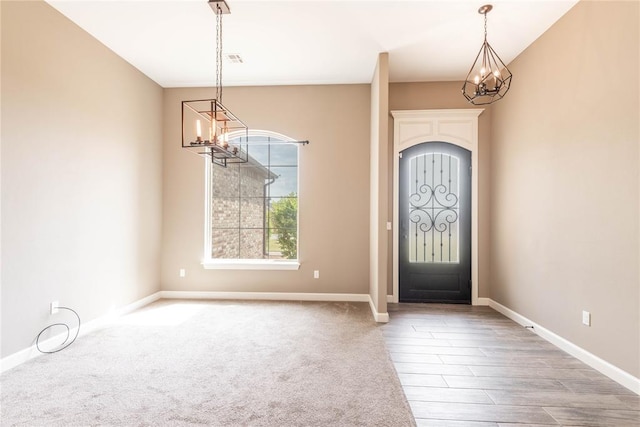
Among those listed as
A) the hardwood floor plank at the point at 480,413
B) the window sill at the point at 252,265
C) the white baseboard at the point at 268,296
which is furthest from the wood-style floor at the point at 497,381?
the window sill at the point at 252,265

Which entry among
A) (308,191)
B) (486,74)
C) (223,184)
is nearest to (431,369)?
(308,191)

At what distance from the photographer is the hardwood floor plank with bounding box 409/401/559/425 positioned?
190 centimetres

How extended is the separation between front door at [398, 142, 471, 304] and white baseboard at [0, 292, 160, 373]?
12.0 ft

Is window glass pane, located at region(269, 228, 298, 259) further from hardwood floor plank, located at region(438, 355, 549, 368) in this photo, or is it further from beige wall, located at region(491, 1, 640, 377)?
beige wall, located at region(491, 1, 640, 377)

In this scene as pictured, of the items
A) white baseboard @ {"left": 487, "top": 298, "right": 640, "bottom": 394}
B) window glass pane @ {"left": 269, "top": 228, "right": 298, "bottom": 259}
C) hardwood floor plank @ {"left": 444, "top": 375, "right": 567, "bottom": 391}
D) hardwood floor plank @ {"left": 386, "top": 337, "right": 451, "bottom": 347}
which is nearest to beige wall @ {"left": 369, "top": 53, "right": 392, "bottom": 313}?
hardwood floor plank @ {"left": 386, "top": 337, "right": 451, "bottom": 347}

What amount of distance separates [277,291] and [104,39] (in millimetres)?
3748

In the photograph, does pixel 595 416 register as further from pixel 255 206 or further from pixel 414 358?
pixel 255 206

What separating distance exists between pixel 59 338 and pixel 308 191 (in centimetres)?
322

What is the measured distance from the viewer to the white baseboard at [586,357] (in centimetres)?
225

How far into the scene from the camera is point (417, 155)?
452cm

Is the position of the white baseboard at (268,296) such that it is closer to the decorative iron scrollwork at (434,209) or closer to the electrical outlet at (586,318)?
the decorative iron scrollwork at (434,209)

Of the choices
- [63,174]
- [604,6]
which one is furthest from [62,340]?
[604,6]

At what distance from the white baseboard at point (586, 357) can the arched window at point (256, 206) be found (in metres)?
3.05

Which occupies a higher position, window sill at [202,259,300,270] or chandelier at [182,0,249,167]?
chandelier at [182,0,249,167]
